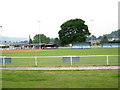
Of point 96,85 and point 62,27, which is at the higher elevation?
point 62,27

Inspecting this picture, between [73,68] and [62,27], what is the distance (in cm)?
7842

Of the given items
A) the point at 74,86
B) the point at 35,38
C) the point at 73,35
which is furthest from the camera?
the point at 35,38

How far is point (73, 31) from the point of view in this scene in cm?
9125

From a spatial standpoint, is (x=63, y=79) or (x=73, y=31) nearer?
(x=63, y=79)

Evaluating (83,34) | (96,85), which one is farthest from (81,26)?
(96,85)

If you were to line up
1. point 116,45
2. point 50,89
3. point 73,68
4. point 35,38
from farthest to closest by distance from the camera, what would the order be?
point 35,38 < point 116,45 < point 73,68 < point 50,89

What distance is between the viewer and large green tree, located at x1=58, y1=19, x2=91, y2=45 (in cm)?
8831

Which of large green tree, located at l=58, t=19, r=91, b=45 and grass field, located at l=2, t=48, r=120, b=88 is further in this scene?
large green tree, located at l=58, t=19, r=91, b=45

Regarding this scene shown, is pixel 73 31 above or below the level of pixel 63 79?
above

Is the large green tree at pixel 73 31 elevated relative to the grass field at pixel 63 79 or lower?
elevated

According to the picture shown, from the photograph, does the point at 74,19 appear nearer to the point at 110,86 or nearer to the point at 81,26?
the point at 81,26

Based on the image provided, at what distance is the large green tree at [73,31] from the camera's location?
88312mm

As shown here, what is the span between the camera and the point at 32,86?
8.67 m

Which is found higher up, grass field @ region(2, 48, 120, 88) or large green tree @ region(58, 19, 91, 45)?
large green tree @ region(58, 19, 91, 45)
